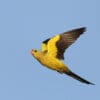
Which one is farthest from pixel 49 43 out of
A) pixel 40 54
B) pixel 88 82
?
pixel 88 82

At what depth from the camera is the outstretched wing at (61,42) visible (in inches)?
373

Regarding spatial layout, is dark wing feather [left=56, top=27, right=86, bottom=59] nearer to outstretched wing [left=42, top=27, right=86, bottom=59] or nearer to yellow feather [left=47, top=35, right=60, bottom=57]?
outstretched wing [left=42, top=27, right=86, bottom=59]

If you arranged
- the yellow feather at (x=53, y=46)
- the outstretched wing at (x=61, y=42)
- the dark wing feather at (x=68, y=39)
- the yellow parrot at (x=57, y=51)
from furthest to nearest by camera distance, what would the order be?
the dark wing feather at (x=68, y=39), the outstretched wing at (x=61, y=42), the yellow feather at (x=53, y=46), the yellow parrot at (x=57, y=51)

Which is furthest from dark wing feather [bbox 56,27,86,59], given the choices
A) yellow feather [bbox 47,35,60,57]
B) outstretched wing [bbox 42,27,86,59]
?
yellow feather [bbox 47,35,60,57]

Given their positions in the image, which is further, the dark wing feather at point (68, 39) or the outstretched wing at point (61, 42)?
the dark wing feather at point (68, 39)

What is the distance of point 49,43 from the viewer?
9.99 metres

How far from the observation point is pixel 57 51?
9.48m

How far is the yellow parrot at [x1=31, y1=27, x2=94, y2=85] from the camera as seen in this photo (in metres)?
8.01

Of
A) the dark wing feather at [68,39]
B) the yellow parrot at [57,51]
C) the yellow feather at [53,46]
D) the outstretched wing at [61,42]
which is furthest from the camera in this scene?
the dark wing feather at [68,39]

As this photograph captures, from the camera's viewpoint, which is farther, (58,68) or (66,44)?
(66,44)

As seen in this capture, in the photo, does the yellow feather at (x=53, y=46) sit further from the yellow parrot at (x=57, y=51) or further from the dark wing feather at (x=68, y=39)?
the dark wing feather at (x=68, y=39)

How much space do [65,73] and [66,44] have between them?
67.5 inches

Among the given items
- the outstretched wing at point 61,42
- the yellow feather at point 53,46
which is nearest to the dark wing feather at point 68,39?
the outstretched wing at point 61,42

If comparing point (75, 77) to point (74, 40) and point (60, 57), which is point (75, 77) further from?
point (74, 40)
